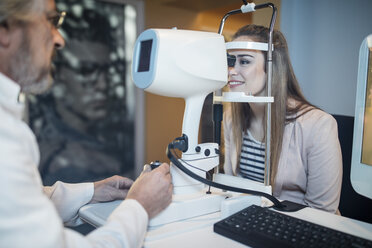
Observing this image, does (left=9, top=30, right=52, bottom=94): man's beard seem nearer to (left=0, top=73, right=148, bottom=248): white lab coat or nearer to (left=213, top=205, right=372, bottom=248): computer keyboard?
(left=0, top=73, right=148, bottom=248): white lab coat

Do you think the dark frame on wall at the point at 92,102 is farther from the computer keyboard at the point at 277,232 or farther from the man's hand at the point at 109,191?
the computer keyboard at the point at 277,232

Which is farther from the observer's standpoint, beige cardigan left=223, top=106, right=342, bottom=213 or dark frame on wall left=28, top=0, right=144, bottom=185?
dark frame on wall left=28, top=0, right=144, bottom=185

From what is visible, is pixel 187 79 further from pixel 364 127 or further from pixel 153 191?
pixel 364 127

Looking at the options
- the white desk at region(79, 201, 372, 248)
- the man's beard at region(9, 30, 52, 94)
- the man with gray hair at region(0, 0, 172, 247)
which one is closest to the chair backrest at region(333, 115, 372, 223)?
the white desk at region(79, 201, 372, 248)

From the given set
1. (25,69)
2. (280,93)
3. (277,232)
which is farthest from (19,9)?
(280,93)

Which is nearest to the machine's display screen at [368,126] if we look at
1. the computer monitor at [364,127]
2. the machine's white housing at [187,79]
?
the computer monitor at [364,127]

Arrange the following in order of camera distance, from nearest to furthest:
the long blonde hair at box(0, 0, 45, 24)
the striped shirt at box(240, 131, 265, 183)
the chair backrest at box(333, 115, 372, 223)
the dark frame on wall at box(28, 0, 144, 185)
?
the long blonde hair at box(0, 0, 45, 24)
the chair backrest at box(333, 115, 372, 223)
the striped shirt at box(240, 131, 265, 183)
the dark frame on wall at box(28, 0, 144, 185)

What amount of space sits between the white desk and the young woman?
468 millimetres

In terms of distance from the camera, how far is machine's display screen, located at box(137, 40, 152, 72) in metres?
0.82

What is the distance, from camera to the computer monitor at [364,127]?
2.39 ft

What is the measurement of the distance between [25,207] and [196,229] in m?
0.41

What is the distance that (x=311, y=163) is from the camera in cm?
137

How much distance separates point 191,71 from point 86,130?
10.2 ft

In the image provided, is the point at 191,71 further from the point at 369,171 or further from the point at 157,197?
the point at 369,171
